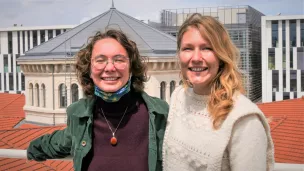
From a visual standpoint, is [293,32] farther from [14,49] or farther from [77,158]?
[77,158]

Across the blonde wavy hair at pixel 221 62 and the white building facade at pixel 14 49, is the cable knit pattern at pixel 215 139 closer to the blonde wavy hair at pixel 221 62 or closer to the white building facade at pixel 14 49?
the blonde wavy hair at pixel 221 62

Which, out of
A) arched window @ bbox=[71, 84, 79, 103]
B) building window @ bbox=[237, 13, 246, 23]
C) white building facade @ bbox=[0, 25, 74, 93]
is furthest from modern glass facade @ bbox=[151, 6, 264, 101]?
white building facade @ bbox=[0, 25, 74, 93]

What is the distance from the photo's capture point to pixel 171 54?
2300cm

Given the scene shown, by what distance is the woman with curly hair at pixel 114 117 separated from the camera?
2008 mm

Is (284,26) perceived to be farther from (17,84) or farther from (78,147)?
(78,147)

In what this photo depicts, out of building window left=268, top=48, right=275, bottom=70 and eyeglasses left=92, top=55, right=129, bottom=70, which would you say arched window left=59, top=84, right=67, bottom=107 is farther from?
building window left=268, top=48, right=275, bottom=70

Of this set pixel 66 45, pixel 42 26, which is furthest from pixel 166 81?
pixel 42 26

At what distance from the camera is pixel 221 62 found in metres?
1.77

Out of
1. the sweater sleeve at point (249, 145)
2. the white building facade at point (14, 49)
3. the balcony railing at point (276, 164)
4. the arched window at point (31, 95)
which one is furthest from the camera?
the white building facade at point (14, 49)

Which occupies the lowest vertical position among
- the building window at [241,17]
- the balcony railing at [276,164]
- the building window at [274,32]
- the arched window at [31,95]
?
the arched window at [31,95]

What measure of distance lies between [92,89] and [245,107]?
898 millimetres

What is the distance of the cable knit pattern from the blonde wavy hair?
0.04 meters

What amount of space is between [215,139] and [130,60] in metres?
0.69

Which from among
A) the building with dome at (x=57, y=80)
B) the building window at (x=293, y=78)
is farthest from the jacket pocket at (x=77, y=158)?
the building window at (x=293, y=78)
